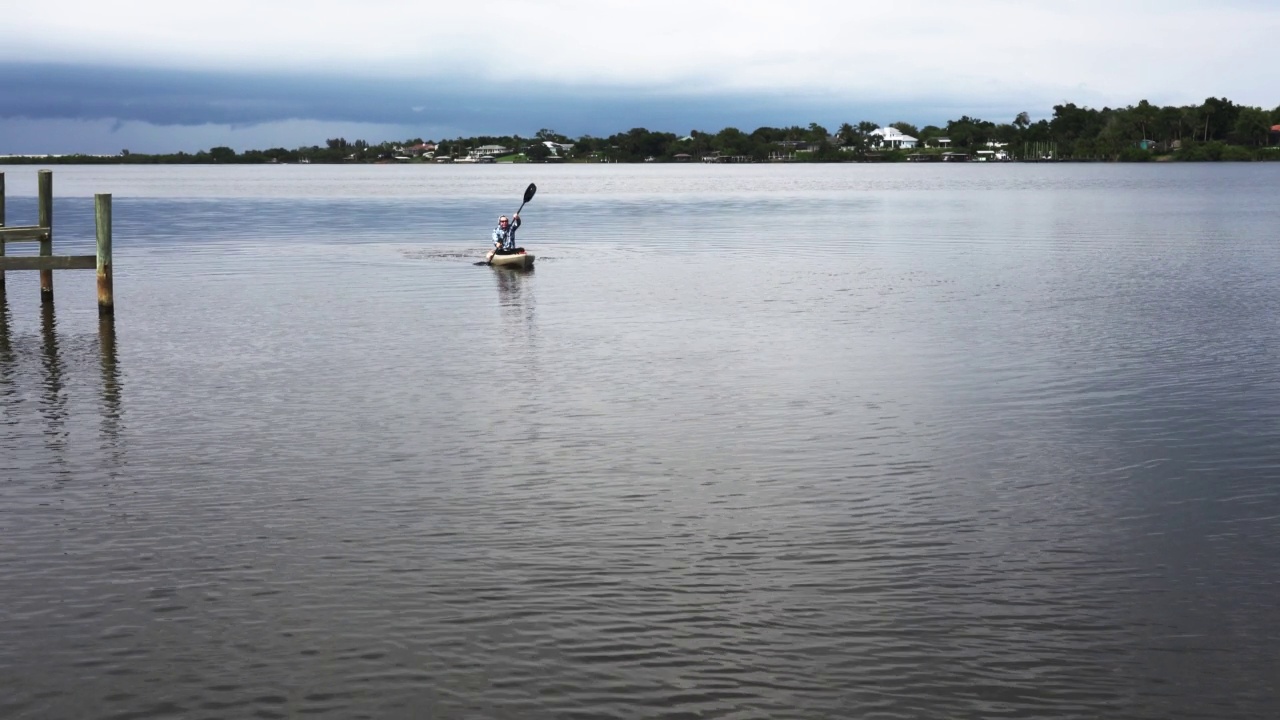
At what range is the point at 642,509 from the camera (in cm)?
1409

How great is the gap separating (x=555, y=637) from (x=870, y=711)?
2.61 meters

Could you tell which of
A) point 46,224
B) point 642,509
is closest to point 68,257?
point 46,224

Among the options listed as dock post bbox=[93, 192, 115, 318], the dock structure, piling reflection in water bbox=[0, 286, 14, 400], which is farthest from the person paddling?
piling reflection in water bbox=[0, 286, 14, 400]

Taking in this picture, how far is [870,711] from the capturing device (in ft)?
30.6

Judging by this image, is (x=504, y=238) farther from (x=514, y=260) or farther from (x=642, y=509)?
(x=642, y=509)

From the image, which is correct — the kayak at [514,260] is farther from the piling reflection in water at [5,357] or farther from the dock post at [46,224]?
the piling reflection in water at [5,357]

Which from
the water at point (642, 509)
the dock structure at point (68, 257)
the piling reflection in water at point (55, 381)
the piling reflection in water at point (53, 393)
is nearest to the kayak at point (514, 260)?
the water at point (642, 509)

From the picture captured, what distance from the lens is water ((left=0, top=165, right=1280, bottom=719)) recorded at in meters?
9.89

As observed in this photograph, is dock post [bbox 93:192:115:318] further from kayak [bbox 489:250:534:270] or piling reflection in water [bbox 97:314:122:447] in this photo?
kayak [bbox 489:250:534:270]

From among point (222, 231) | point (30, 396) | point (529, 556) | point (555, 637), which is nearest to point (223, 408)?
point (30, 396)

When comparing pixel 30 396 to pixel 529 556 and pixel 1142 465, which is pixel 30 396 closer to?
pixel 529 556

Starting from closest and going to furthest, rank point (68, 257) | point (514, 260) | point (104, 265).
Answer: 1. point (68, 257)
2. point (104, 265)
3. point (514, 260)

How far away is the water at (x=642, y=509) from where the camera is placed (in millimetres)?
9891

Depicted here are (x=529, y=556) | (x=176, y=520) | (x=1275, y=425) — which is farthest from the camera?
(x=1275, y=425)
